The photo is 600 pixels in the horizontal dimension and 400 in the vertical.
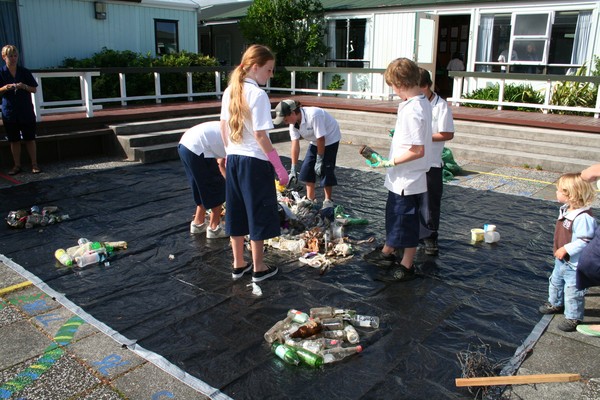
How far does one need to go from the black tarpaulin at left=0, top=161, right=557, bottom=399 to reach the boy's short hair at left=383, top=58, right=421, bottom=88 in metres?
1.49

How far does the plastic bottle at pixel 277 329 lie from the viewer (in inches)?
123

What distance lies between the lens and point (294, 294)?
3.78 m

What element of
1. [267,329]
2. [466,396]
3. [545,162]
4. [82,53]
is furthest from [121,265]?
[82,53]

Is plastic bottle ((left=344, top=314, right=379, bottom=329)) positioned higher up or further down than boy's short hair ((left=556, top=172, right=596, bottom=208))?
further down

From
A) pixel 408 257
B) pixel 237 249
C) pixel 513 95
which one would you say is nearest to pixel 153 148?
pixel 237 249

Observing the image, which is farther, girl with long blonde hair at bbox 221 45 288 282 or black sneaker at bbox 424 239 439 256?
black sneaker at bbox 424 239 439 256

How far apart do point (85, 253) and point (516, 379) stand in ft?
11.2

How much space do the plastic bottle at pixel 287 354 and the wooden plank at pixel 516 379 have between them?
87 cm

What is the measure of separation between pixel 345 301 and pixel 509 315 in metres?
1.10

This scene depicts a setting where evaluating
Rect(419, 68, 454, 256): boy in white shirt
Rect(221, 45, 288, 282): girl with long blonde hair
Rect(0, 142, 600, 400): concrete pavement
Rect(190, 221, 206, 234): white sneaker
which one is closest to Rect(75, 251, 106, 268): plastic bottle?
Rect(0, 142, 600, 400): concrete pavement

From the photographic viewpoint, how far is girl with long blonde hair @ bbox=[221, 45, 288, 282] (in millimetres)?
3465

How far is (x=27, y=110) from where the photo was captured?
7.31 m

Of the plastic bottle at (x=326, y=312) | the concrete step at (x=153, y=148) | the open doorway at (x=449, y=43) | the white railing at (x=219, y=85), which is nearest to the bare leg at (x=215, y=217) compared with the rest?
the plastic bottle at (x=326, y=312)

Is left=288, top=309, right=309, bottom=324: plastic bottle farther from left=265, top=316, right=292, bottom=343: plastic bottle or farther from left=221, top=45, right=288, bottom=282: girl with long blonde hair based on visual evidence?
left=221, top=45, right=288, bottom=282: girl with long blonde hair
